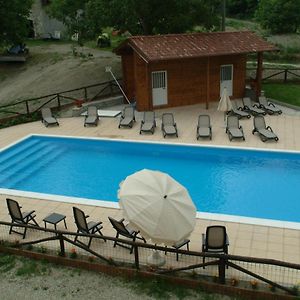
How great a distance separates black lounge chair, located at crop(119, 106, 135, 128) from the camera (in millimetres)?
19859

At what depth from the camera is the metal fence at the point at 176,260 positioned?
8.39 meters

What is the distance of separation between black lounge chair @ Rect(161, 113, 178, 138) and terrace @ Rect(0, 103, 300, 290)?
334 mm

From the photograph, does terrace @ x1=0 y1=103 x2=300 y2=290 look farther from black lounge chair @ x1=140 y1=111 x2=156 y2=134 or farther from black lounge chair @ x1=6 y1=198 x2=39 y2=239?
black lounge chair @ x1=6 y1=198 x2=39 y2=239

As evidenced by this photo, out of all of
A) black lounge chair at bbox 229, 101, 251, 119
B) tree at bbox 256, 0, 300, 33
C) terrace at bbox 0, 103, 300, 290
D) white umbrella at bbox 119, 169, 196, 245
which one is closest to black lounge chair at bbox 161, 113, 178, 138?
terrace at bbox 0, 103, 300, 290

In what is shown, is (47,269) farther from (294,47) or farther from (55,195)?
(294,47)

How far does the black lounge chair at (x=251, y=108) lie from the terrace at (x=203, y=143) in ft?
1.69

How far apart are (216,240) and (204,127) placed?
9.71 meters

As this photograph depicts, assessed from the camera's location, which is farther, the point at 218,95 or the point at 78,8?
the point at 78,8

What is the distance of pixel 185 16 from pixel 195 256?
17507 millimetres

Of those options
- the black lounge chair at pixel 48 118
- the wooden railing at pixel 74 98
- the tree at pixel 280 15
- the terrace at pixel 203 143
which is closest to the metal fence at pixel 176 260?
the terrace at pixel 203 143

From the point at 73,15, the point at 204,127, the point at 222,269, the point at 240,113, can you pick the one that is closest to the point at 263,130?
the point at 204,127

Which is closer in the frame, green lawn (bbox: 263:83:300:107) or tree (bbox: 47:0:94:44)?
green lawn (bbox: 263:83:300:107)

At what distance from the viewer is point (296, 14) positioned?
4112 centimetres

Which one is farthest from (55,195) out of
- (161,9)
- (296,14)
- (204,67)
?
(296,14)
